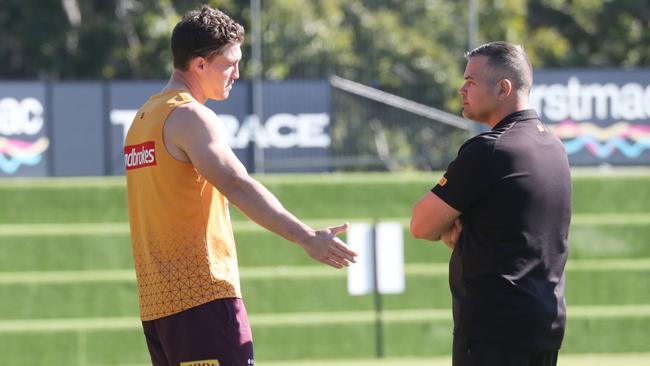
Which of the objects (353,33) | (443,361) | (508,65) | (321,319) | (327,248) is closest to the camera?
(327,248)

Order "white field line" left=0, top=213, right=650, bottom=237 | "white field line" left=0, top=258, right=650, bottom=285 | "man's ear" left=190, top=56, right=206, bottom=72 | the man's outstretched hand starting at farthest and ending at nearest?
"white field line" left=0, top=213, right=650, bottom=237 < "white field line" left=0, top=258, right=650, bottom=285 < "man's ear" left=190, top=56, right=206, bottom=72 < the man's outstretched hand

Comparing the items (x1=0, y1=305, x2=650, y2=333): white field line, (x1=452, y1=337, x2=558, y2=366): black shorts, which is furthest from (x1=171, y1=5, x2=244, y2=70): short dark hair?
(x1=0, y1=305, x2=650, y2=333): white field line

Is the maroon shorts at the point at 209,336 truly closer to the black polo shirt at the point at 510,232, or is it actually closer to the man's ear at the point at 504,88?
the black polo shirt at the point at 510,232

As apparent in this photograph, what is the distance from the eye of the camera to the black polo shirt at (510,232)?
4.10 metres

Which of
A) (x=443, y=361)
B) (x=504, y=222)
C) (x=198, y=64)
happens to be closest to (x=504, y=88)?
(x=504, y=222)

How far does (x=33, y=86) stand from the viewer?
46.9 ft

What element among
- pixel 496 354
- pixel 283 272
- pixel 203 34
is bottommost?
pixel 496 354

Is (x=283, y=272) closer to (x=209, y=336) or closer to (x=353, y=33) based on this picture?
(x=209, y=336)

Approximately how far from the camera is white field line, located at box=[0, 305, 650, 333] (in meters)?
9.02

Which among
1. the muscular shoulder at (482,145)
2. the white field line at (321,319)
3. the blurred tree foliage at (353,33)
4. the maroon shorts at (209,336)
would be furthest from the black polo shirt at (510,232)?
the blurred tree foliage at (353,33)

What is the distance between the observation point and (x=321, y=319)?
366 inches

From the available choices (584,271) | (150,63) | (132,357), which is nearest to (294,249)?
(132,357)

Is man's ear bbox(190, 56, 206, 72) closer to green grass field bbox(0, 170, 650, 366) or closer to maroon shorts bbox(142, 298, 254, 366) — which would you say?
maroon shorts bbox(142, 298, 254, 366)

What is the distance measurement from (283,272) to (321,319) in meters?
0.48
